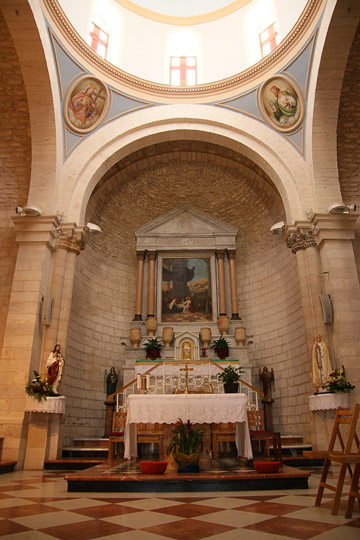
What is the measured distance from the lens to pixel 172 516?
10.5 ft

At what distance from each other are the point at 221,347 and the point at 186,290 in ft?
8.50

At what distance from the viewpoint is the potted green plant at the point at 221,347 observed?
39.2 ft

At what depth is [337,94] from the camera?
33.2 ft

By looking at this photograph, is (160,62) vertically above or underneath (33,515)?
above

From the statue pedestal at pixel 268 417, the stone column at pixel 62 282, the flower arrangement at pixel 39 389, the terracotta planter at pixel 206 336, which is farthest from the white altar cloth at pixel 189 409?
the terracotta planter at pixel 206 336

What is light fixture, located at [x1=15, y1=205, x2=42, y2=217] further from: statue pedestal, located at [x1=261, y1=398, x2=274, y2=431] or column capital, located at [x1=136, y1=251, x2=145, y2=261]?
statue pedestal, located at [x1=261, y1=398, x2=274, y2=431]

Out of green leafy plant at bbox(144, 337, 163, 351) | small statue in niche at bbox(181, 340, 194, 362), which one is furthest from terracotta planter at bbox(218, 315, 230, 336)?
Result: green leafy plant at bbox(144, 337, 163, 351)

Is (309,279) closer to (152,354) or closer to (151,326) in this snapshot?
(152,354)

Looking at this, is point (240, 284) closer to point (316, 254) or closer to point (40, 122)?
point (316, 254)

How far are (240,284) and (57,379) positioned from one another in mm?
7533

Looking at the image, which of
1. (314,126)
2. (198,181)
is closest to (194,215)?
(198,181)

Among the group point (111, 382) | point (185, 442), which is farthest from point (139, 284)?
point (185, 442)

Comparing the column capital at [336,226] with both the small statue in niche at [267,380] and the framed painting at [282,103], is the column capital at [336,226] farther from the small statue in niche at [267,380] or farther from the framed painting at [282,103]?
the small statue in niche at [267,380]

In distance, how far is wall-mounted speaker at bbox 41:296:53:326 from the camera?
8.92 meters
